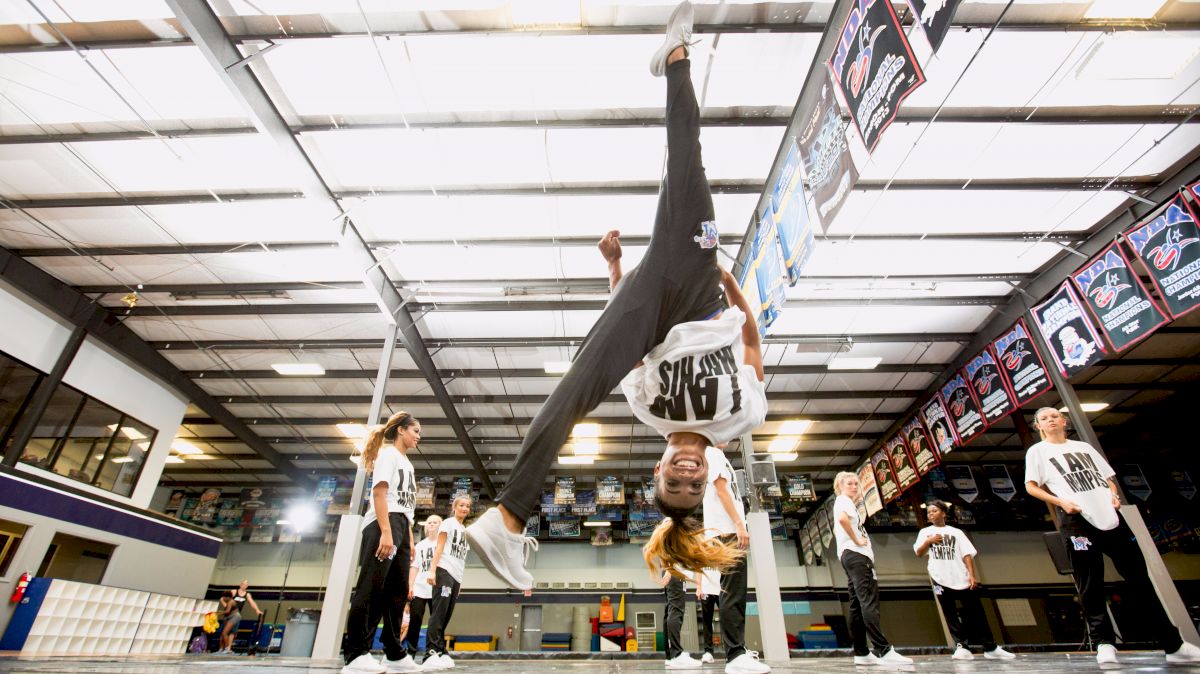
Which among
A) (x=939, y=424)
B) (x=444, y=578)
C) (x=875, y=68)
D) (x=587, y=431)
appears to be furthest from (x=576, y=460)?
(x=875, y=68)

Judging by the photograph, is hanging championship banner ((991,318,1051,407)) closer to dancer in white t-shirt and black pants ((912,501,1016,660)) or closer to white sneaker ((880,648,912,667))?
dancer in white t-shirt and black pants ((912,501,1016,660))

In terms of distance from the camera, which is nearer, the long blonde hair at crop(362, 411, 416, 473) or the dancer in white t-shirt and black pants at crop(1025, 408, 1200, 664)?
the dancer in white t-shirt and black pants at crop(1025, 408, 1200, 664)

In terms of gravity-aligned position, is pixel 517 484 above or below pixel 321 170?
below

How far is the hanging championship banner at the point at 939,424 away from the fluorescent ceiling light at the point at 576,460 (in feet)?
27.0

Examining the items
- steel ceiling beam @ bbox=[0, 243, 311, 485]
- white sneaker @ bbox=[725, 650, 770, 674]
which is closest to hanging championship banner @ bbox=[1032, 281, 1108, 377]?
white sneaker @ bbox=[725, 650, 770, 674]

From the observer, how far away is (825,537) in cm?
1608

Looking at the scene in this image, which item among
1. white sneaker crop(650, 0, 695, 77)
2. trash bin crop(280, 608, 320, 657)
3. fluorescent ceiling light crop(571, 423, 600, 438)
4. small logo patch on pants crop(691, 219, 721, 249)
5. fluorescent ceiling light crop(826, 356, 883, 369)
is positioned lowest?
trash bin crop(280, 608, 320, 657)

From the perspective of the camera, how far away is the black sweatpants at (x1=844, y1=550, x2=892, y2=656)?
4977mm

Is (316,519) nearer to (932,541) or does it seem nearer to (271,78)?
(271,78)

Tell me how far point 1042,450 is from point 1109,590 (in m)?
13.9

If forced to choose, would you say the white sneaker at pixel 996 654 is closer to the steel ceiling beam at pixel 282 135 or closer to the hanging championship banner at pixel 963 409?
the hanging championship banner at pixel 963 409

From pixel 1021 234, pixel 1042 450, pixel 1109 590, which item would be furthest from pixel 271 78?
pixel 1109 590

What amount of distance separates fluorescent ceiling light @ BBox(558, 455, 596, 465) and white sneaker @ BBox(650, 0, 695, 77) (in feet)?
43.6

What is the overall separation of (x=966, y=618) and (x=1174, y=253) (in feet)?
15.6
